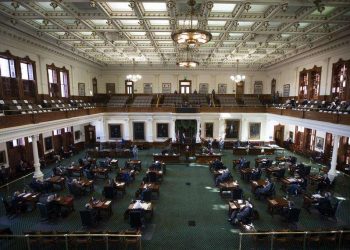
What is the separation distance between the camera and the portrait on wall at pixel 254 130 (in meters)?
22.6

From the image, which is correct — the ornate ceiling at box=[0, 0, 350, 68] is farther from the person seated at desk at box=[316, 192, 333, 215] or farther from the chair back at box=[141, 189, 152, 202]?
the chair back at box=[141, 189, 152, 202]

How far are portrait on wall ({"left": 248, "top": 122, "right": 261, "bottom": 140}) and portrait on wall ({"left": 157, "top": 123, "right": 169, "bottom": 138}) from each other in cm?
878

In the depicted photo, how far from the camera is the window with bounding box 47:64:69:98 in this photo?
1708cm

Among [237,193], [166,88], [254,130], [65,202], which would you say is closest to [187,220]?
[237,193]

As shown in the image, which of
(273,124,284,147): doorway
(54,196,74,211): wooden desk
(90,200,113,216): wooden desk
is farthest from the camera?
(273,124,284,147): doorway

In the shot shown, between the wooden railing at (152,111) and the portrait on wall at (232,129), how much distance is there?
1366 millimetres

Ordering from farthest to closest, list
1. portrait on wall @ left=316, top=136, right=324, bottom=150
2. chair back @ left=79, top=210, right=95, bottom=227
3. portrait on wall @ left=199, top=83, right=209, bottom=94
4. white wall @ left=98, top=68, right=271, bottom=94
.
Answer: portrait on wall @ left=199, top=83, right=209, bottom=94 → white wall @ left=98, top=68, right=271, bottom=94 → portrait on wall @ left=316, top=136, right=324, bottom=150 → chair back @ left=79, top=210, right=95, bottom=227

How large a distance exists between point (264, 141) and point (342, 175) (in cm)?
913

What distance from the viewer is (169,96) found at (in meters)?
25.5

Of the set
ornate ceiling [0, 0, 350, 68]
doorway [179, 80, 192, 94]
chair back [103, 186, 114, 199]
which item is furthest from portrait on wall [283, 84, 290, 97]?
chair back [103, 186, 114, 199]

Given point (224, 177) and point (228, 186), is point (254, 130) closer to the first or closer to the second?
point (224, 177)

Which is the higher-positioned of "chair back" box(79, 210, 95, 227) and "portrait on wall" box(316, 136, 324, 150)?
"portrait on wall" box(316, 136, 324, 150)

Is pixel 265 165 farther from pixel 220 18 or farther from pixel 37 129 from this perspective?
pixel 37 129

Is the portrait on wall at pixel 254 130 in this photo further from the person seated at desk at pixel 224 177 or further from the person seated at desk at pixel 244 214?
the person seated at desk at pixel 244 214
